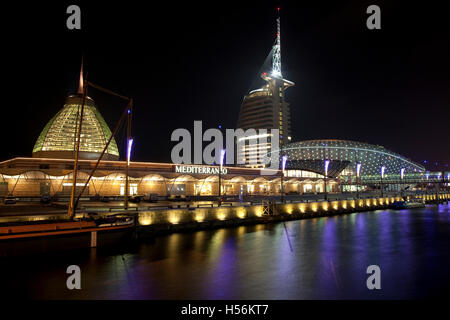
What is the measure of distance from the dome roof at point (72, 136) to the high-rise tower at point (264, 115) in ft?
371

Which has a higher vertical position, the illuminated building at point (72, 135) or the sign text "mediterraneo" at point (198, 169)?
the illuminated building at point (72, 135)

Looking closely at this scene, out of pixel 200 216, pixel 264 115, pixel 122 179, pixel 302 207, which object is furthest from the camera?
pixel 264 115

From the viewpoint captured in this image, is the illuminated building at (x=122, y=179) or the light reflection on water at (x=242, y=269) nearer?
the light reflection on water at (x=242, y=269)

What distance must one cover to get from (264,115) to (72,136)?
127 meters

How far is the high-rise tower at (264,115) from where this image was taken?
182875mm

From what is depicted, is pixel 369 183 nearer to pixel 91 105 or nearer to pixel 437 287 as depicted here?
pixel 91 105

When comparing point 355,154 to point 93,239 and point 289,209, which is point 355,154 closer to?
point 289,209

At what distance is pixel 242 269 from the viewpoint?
22.5 metres

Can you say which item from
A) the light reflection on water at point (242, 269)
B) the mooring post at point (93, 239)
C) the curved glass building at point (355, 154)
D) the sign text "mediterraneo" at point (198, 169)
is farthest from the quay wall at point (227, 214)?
the curved glass building at point (355, 154)

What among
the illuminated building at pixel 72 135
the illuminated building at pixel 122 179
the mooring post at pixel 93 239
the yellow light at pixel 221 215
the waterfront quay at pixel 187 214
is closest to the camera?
the mooring post at pixel 93 239

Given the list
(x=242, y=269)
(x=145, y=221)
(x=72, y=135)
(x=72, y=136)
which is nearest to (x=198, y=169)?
(x=72, y=136)

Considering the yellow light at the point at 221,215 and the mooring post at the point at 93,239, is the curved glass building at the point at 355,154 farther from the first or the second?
the mooring post at the point at 93,239
